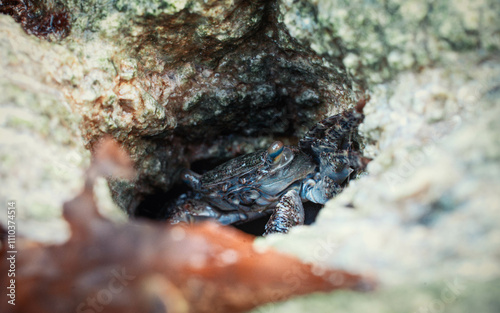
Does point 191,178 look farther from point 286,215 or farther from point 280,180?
point 286,215

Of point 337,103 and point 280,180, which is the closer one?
point 337,103

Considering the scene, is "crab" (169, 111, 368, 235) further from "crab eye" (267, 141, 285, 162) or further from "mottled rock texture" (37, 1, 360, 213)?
"mottled rock texture" (37, 1, 360, 213)

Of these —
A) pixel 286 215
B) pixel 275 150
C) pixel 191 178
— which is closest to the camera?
pixel 286 215

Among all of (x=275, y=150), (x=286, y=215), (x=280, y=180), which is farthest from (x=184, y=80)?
(x=286, y=215)

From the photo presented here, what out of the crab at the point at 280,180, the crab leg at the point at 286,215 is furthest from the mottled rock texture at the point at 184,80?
the crab leg at the point at 286,215

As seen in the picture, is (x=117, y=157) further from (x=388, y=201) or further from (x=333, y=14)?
(x=388, y=201)

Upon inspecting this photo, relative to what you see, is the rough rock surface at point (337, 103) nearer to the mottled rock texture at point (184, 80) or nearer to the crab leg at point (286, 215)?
the mottled rock texture at point (184, 80)
